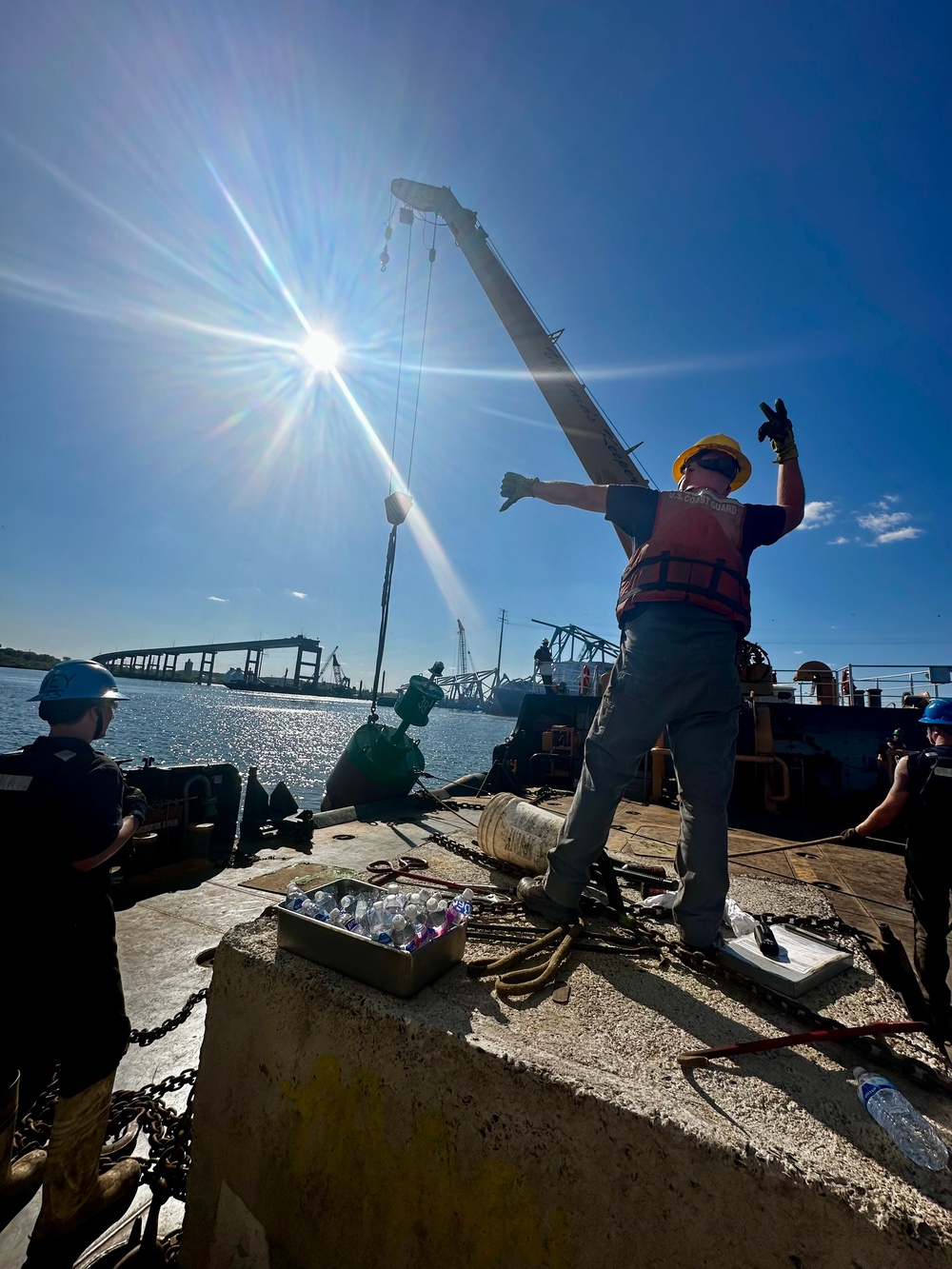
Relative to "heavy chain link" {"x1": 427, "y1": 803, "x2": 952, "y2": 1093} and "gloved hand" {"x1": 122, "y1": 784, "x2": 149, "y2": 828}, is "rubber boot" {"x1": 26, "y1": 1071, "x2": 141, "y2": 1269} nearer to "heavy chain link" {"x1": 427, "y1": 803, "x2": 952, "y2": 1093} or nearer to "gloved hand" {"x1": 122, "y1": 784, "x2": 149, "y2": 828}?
"gloved hand" {"x1": 122, "y1": 784, "x2": 149, "y2": 828}

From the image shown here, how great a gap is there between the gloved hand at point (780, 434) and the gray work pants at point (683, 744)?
41.7 inches

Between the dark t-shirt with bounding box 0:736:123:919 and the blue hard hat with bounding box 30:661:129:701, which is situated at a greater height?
the blue hard hat with bounding box 30:661:129:701

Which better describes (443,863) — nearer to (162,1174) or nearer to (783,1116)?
(162,1174)

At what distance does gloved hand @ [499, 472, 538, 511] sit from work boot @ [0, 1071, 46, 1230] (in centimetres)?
304

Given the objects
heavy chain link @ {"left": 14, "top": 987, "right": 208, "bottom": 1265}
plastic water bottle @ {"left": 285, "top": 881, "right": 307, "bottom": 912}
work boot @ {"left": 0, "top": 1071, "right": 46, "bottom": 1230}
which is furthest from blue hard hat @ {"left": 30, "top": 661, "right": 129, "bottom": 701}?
heavy chain link @ {"left": 14, "top": 987, "right": 208, "bottom": 1265}

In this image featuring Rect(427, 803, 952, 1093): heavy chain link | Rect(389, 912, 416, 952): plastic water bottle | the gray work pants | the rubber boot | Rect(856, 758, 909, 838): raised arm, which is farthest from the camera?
Rect(856, 758, 909, 838): raised arm

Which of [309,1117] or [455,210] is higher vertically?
[455,210]

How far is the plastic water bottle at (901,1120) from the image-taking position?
1066 mm

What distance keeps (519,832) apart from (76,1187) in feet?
7.12

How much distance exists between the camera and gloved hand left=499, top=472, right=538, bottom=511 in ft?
8.98

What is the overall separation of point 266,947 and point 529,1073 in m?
0.94

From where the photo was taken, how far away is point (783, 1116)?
116cm

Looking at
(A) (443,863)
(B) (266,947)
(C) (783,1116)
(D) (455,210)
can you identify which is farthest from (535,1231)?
(D) (455,210)

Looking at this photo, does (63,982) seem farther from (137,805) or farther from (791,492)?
(791,492)
